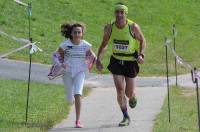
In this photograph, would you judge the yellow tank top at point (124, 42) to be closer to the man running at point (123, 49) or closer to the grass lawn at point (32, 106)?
the man running at point (123, 49)

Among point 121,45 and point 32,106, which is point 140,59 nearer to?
point 121,45

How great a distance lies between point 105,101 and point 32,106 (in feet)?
5.60

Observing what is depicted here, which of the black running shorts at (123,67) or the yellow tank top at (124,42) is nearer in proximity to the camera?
the yellow tank top at (124,42)

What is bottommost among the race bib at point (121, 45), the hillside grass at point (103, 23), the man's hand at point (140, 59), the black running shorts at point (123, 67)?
the black running shorts at point (123, 67)

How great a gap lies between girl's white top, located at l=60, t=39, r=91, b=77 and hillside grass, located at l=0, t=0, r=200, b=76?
742 cm

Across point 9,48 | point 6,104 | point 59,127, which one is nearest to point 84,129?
point 59,127

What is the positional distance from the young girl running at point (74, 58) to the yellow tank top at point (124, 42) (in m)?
0.38

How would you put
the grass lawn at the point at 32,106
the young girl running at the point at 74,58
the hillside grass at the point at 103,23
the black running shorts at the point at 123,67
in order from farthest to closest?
1. the hillside grass at the point at 103,23
2. the black running shorts at the point at 123,67
3. the young girl running at the point at 74,58
4. the grass lawn at the point at 32,106

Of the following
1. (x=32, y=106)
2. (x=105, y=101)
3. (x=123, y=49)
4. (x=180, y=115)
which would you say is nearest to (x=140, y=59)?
(x=123, y=49)

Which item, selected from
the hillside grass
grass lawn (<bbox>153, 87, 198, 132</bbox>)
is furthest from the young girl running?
the hillside grass

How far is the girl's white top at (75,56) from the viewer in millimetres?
9578

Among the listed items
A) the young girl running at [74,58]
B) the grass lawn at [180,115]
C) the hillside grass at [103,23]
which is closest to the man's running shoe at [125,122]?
the grass lawn at [180,115]

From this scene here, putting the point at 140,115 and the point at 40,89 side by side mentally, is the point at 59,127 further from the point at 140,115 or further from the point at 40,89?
the point at 40,89

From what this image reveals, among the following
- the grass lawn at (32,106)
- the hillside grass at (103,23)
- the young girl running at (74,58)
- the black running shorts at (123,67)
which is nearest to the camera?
the grass lawn at (32,106)
